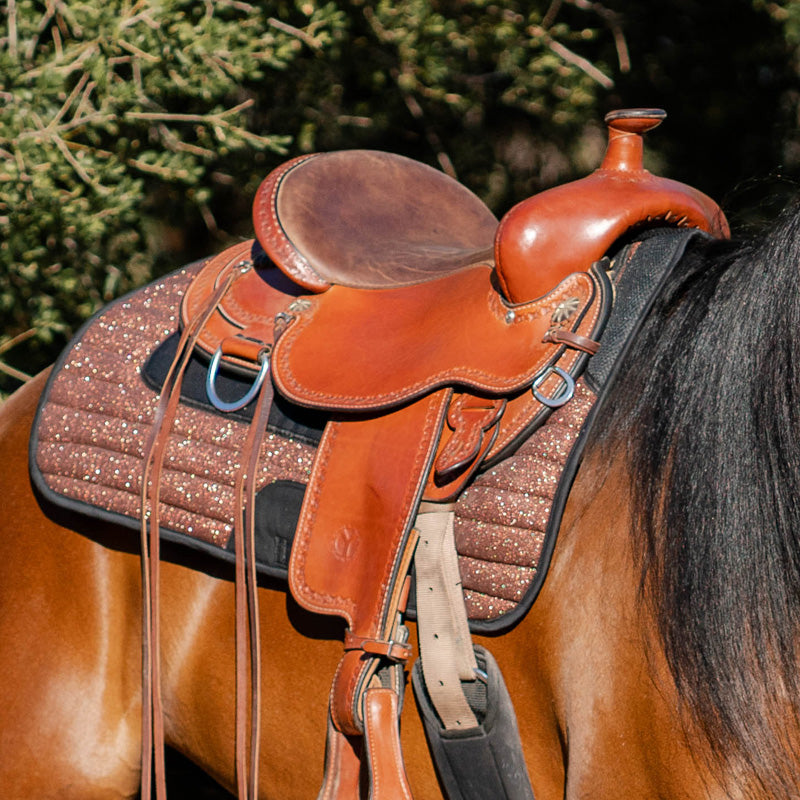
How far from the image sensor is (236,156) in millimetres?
3170

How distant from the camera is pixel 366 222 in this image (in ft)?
5.04

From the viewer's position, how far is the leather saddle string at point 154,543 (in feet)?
4.36

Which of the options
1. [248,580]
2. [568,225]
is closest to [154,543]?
[248,580]

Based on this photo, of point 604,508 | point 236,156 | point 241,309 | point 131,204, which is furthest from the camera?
point 236,156

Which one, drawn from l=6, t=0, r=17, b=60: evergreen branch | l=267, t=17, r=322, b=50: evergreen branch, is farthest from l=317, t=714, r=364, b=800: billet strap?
l=267, t=17, r=322, b=50: evergreen branch

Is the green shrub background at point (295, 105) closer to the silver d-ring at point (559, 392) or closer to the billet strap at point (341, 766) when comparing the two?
the silver d-ring at point (559, 392)

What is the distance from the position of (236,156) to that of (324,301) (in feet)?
6.49

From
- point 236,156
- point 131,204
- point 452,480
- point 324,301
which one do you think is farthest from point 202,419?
point 236,156

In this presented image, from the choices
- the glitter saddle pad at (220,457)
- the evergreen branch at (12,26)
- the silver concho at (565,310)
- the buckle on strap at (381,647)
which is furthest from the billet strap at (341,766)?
the evergreen branch at (12,26)

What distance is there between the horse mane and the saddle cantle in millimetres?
114

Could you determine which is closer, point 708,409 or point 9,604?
point 708,409

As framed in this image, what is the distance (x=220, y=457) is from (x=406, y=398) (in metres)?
0.33

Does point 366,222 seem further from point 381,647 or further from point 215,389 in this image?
point 381,647

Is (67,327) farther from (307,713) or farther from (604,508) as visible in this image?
(604,508)
